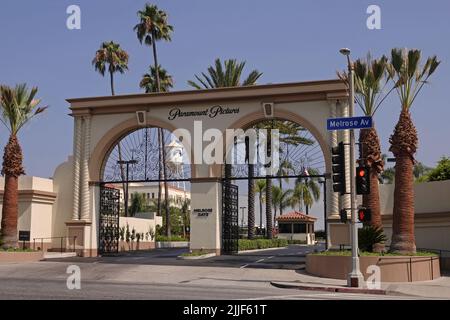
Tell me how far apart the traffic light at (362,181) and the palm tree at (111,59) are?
130 feet

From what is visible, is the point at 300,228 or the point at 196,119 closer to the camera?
the point at 196,119

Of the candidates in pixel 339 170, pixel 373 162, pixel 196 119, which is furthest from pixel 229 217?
pixel 339 170

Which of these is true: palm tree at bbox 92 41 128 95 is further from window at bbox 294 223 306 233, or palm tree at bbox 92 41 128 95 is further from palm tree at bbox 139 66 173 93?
window at bbox 294 223 306 233

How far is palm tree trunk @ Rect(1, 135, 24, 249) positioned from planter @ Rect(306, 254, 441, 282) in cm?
1759

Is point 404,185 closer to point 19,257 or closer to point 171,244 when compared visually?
point 19,257

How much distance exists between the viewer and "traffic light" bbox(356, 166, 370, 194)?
778 inches

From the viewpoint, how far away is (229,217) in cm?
3322

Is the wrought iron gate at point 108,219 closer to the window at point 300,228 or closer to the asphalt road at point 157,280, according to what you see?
the asphalt road at point 157,280

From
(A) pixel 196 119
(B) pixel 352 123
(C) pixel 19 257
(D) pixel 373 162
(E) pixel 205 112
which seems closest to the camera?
(B) pixel 352 123

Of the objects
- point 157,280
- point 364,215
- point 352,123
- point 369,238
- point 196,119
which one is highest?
point 196,119

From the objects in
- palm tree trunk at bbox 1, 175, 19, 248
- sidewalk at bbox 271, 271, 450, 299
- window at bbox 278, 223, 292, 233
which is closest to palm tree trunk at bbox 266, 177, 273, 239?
palm tree trunk at bbox 1, 175, 19, 248

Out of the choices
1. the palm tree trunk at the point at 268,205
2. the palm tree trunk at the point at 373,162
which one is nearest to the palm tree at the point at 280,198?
the palm tree trunk at the point at 268,205

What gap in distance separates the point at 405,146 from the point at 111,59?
1466 inches

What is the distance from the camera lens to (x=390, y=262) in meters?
22.1
